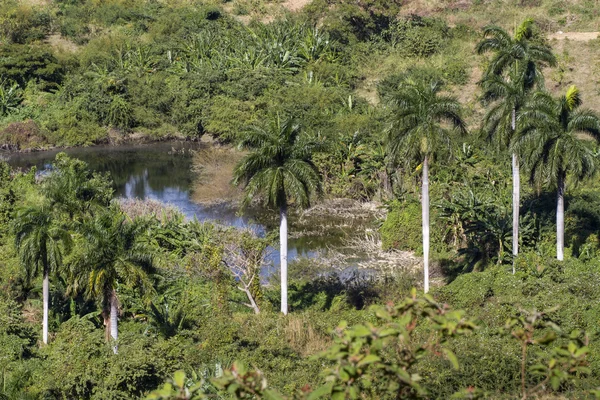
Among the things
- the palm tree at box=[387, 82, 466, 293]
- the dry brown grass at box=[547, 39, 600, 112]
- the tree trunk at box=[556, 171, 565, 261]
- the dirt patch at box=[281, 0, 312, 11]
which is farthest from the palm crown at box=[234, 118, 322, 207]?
the dirt patch at box=[281, 0, 312, 11]

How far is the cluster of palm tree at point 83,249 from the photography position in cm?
2422

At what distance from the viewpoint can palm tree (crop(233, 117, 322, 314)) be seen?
26547mm

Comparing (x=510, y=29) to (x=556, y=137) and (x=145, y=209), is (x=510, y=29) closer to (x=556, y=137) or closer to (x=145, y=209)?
(x=145, y=209)

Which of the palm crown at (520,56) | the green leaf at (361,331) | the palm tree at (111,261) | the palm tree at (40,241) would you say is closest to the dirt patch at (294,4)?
the palm crown at (520,56)

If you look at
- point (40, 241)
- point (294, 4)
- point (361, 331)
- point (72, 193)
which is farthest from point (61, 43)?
point (361, 331)

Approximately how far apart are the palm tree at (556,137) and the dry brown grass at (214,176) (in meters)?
20.9

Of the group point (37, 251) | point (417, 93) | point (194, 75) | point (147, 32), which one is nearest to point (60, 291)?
point (37, 251)

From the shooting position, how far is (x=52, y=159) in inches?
2272

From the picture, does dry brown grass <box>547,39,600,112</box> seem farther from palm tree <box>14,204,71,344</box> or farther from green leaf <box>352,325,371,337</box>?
green leaf <box>352,325,371,337</box>

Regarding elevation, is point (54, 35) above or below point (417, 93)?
above

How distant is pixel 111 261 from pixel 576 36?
4457 centimetres

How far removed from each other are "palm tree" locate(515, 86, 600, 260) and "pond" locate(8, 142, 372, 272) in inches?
430

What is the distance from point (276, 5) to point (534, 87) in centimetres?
4671

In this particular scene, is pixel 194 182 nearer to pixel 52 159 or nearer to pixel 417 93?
pixel 52 159
